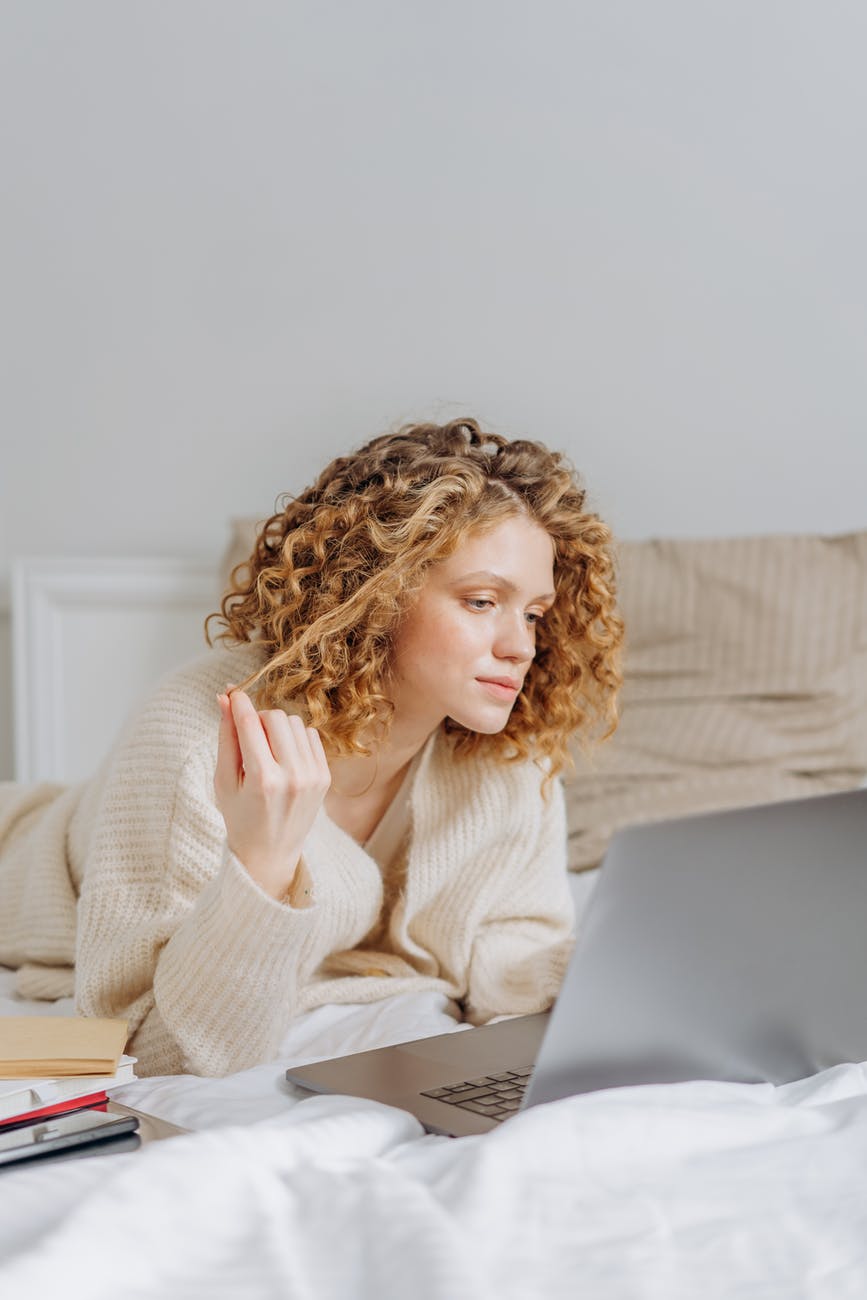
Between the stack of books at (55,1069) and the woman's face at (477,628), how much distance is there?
1.68ft

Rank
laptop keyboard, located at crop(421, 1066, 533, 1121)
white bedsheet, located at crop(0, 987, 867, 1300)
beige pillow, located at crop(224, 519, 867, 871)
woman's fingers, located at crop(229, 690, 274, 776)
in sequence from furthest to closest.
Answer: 1. beige pillow, located at crop(224, 519, 867, 871)
2. woman's fingers, located at crop(229, 690, 274, 776)
3. laptop keyboard, located at crop(421, 1066, 533, 1121)
4. white bedsheet, located at crop(0, 987, 867, 1300)

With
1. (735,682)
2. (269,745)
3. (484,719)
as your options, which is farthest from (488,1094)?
(735,682)

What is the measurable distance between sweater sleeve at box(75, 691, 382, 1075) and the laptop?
155 mm

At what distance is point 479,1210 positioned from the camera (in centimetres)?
58

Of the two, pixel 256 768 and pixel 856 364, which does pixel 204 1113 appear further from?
pixel 856 364

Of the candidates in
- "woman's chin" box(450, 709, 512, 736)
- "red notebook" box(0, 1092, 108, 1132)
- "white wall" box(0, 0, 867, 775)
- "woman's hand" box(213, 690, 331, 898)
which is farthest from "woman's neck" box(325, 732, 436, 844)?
"white wall" box(0, 0, 867, 775)

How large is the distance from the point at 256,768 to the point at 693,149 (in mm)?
1756

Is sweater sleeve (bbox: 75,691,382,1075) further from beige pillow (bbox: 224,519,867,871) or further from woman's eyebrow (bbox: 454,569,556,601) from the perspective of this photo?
beige pillow (bbox: 224,519,867,871)

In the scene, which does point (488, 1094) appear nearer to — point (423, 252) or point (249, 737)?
point (249, 737)

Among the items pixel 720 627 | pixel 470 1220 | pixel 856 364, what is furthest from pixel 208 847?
pixel 856 364

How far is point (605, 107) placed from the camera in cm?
233

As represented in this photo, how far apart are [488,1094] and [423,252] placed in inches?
74.4

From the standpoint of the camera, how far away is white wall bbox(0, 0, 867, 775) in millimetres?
2266

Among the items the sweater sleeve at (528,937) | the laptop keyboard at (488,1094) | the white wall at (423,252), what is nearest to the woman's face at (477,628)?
the sweater sleeve at (528,937)
